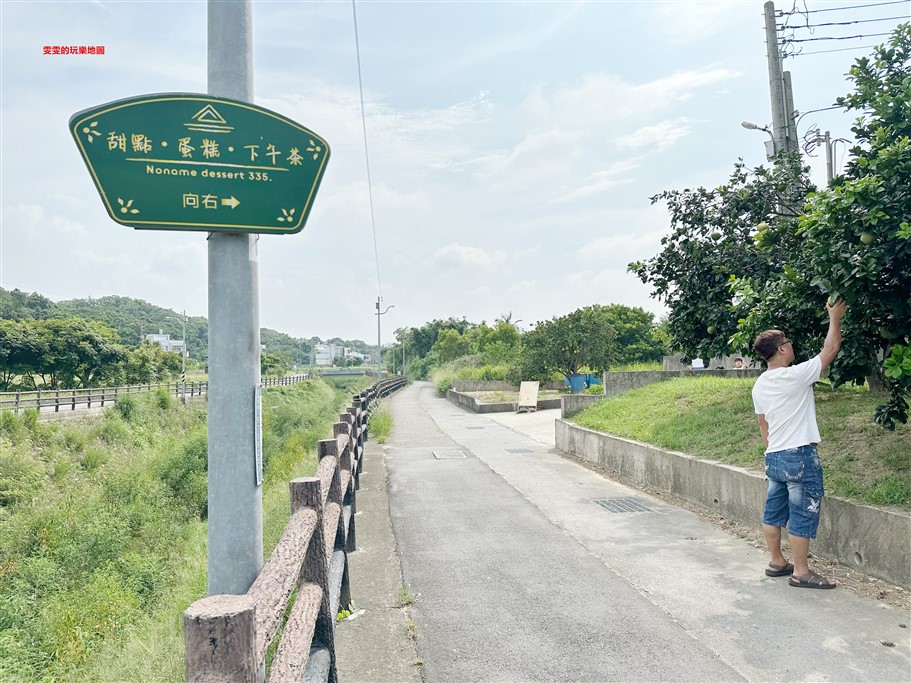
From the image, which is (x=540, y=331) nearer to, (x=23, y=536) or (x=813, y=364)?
(x=23, y=536)

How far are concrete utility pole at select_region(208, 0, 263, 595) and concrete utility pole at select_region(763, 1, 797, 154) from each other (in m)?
10.8

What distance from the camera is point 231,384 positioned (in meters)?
2.22

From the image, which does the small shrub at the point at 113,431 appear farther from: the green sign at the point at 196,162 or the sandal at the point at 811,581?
the green sign at the point at 196,162

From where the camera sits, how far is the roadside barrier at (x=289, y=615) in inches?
62.4

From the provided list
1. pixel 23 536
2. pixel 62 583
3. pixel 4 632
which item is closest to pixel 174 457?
pixel 23 536

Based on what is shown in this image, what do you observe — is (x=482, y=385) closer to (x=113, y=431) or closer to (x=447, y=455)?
(x=113, y=431)

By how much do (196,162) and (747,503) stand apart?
5.87 m

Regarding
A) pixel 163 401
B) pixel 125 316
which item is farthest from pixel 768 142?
pixel 125 316

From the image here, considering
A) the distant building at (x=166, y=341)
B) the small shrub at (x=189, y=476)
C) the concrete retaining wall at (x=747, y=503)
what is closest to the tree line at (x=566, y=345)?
the concrete retaining wall at (x=747, y=503)

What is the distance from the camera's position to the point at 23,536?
40.3 feet

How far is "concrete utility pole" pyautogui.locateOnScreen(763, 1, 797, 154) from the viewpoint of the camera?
10.9 m

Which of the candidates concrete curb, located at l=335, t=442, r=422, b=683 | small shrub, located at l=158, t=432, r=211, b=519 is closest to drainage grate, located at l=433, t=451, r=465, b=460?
concrete curb, located at l=335, t=442, r=422, b=683

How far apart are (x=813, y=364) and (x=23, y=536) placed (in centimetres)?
1410

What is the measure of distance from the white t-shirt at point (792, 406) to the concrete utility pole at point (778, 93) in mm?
7810
